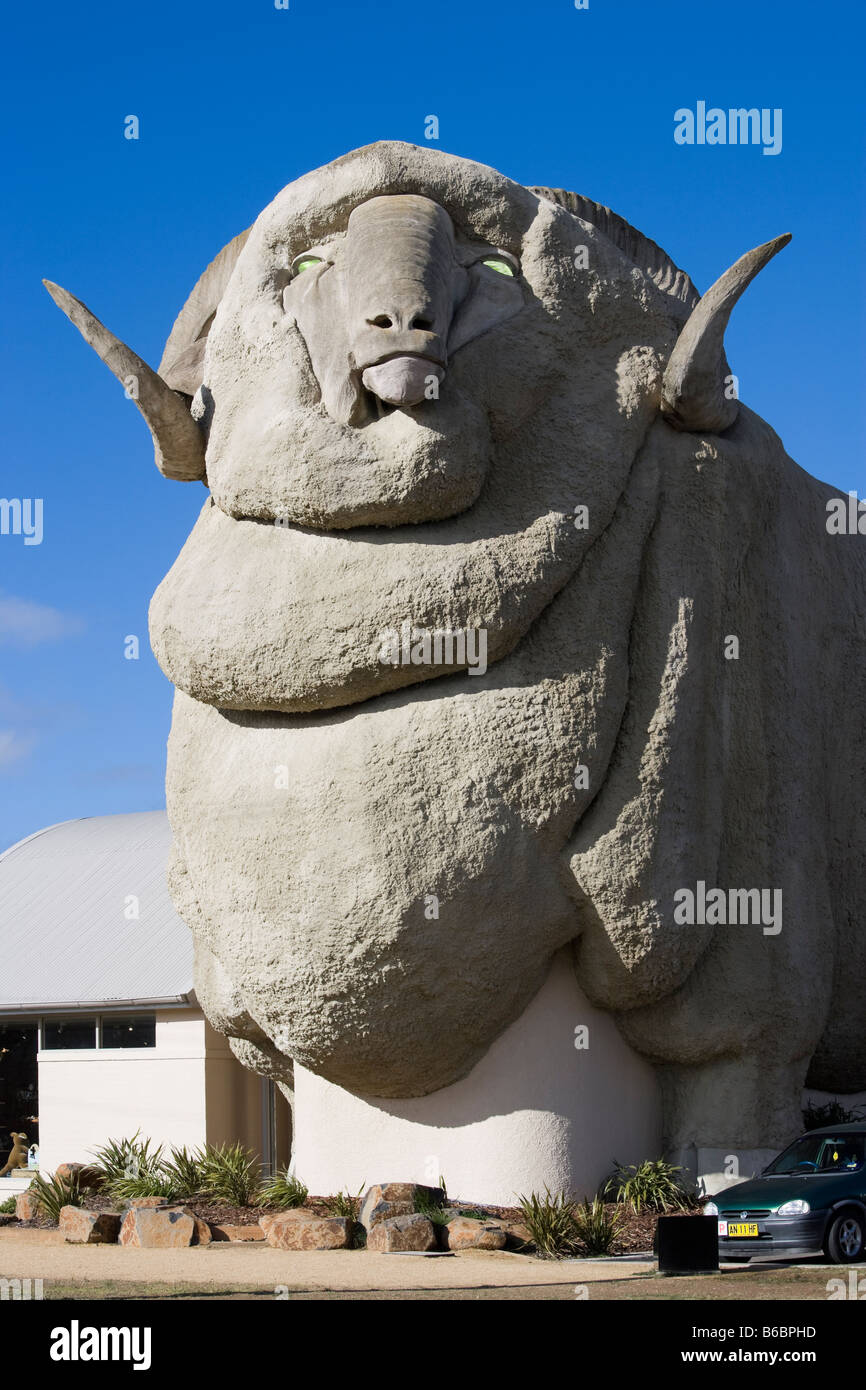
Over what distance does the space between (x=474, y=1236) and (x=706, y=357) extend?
6472 millimetres

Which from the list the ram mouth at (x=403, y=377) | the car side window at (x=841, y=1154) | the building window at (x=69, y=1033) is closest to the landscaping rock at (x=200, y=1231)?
the car side window at (x=841, y=1154)

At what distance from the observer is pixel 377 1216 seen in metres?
11.4

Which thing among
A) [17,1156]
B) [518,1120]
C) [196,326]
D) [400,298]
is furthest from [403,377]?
[17,1156]

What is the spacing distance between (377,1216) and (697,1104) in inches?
113

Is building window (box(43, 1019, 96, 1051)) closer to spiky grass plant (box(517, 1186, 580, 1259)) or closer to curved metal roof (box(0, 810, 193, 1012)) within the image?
curved metal roof (box(0, 810, 193, 1012))

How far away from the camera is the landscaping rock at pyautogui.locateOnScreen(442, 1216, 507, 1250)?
1095 centimetres

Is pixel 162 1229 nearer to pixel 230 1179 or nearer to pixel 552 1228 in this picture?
pixel 230 1179

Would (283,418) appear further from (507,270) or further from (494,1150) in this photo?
(494,1150)

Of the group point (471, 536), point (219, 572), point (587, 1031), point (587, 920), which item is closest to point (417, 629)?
point (471, 536)

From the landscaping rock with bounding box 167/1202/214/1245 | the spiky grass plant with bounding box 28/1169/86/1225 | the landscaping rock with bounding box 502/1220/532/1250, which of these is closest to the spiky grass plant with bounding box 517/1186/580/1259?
the landscaping rock with bounding box 502/1220/532/1250

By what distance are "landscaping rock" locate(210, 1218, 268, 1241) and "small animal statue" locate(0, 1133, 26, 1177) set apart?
10102 millimetres

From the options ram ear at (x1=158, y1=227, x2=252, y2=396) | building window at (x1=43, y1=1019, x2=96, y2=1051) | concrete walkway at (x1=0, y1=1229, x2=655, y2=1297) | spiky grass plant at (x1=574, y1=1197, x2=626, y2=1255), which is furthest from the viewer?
building window at (x1=43, y1=1019, x2=96, y2=1051)

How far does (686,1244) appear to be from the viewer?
9.70 m

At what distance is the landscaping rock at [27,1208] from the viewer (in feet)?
46.5
